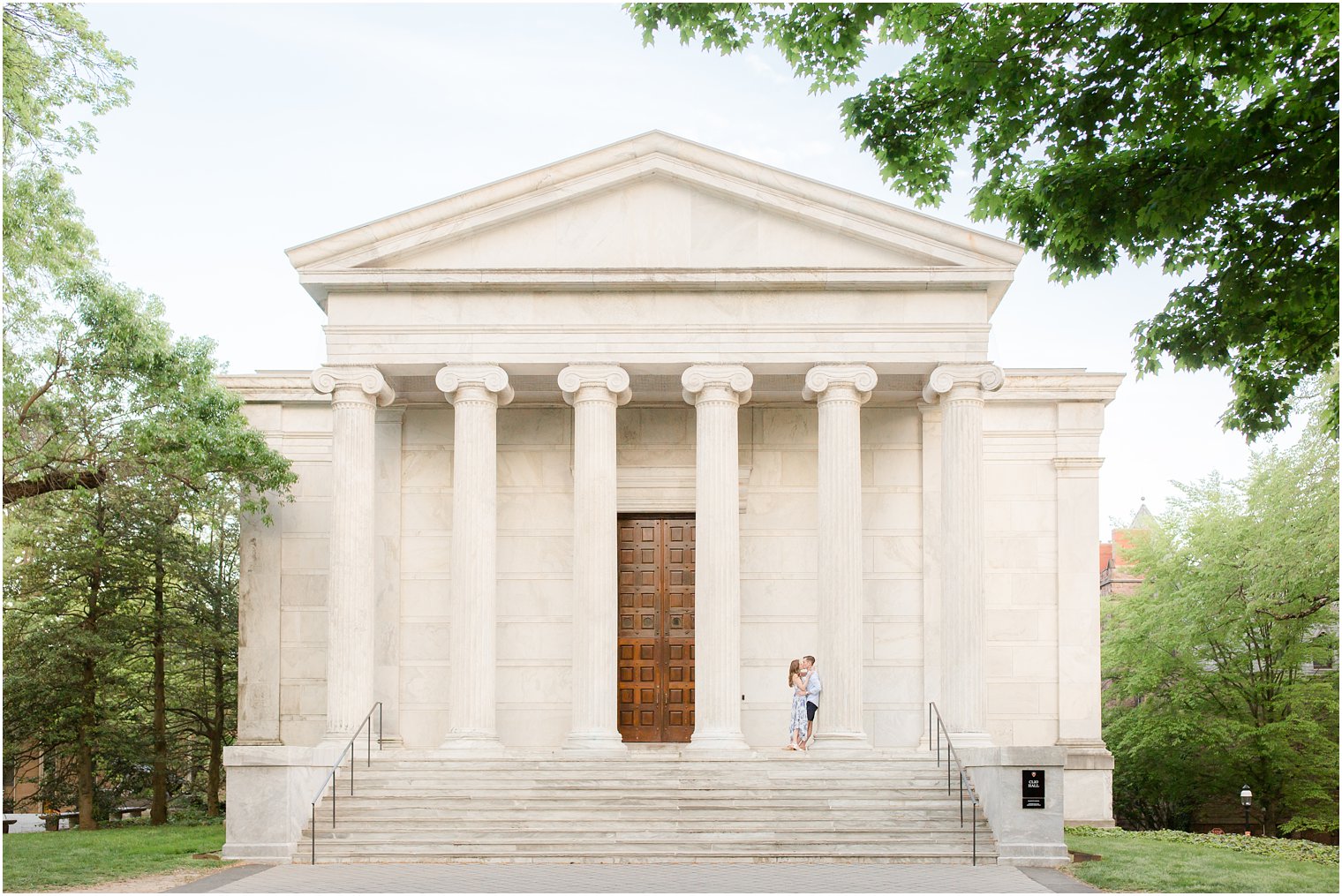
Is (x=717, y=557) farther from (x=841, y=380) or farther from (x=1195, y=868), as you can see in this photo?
(x=1195, y=868)

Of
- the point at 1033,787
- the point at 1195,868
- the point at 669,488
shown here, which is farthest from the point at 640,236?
the point at 1195,868

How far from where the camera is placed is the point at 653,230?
26.7 m

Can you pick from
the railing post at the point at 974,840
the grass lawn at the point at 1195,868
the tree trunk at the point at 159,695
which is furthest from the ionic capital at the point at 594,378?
Answer: the tree trunk at the point at 159,695

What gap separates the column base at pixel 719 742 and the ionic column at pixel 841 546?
4.65ft

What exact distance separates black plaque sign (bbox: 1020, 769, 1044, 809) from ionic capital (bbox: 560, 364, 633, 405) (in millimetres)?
10105

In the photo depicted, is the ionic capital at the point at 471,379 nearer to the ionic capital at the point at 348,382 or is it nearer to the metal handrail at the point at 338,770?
the ionic capital at the point at 348,382

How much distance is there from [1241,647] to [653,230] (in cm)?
2696

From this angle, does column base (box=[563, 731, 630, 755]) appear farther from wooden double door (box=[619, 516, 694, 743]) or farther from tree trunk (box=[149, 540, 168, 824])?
tree trunk (box=[149, 540, 168, 824])

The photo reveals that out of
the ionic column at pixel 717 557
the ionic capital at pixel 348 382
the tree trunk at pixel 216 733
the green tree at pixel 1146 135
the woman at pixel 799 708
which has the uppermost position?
the green tree at pixel 1146 135

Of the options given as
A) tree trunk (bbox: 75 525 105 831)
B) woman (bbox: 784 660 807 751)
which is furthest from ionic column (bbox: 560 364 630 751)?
tree trunk (bbox: 75 525 105 831)

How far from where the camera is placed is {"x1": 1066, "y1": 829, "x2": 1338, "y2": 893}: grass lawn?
61.1 ft

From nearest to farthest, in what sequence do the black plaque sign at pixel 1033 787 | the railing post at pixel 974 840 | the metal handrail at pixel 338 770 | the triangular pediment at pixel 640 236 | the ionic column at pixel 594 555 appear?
the railing post at pixel 974 840, the black plaque sign at pixel 1033 787, the metal handrail at pixel 338 770, the ionic column at pixel 594 555, the triangular pediment at pixel 640 236

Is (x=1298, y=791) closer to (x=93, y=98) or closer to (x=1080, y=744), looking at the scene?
(x=1080, y=744)

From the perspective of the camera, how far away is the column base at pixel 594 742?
2492 cm
